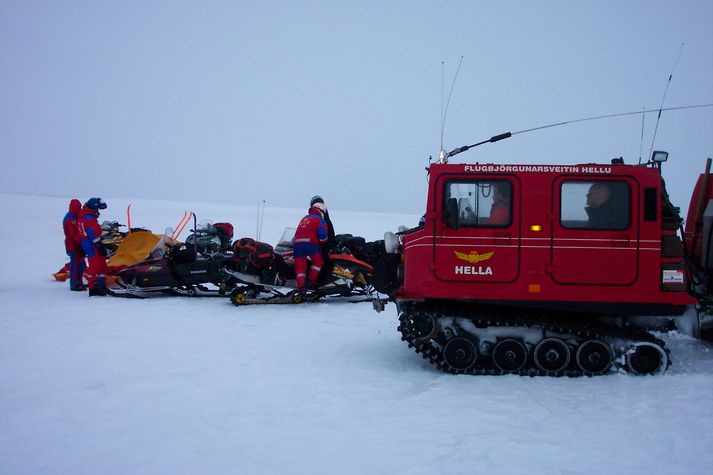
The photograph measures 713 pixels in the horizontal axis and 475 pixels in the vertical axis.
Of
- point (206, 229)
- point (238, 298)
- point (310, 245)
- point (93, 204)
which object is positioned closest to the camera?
point (310, 245)

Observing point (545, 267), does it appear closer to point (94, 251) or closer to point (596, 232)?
A: point (596, 232)

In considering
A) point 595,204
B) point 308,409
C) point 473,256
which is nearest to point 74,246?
point 308,409

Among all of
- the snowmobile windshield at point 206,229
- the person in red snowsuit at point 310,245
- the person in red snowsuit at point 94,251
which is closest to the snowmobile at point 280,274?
the person in red snowsuit at point 310,245

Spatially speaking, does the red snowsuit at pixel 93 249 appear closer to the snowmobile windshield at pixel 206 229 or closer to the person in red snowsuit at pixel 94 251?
the person in red snowsuit at pixel 94 251

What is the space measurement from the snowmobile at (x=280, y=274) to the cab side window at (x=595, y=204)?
16.8 ft

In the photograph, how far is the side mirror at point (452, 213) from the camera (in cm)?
647

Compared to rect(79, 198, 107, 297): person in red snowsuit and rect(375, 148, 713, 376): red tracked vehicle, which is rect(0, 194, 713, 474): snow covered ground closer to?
rect(375, 148, 713, 376): red tracked vehicle

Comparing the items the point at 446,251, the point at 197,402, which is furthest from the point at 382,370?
the point at 197,402

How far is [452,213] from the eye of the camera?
648 cm

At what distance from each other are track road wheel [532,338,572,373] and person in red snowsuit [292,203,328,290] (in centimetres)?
Result: 534

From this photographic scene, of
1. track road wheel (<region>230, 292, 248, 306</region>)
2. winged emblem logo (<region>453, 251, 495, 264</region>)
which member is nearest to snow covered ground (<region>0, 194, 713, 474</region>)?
winged emblem logo (<region>453, 251, 495, 264</region>)

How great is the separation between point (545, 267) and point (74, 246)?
10470 millimetres

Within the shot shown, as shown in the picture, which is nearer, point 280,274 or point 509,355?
point 509,355

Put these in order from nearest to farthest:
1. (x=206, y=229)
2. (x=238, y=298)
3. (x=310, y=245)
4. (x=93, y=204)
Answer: (x=310, y=245)
(x=238, y=298)
(x=93, y=204)
(x=206, y=229)
